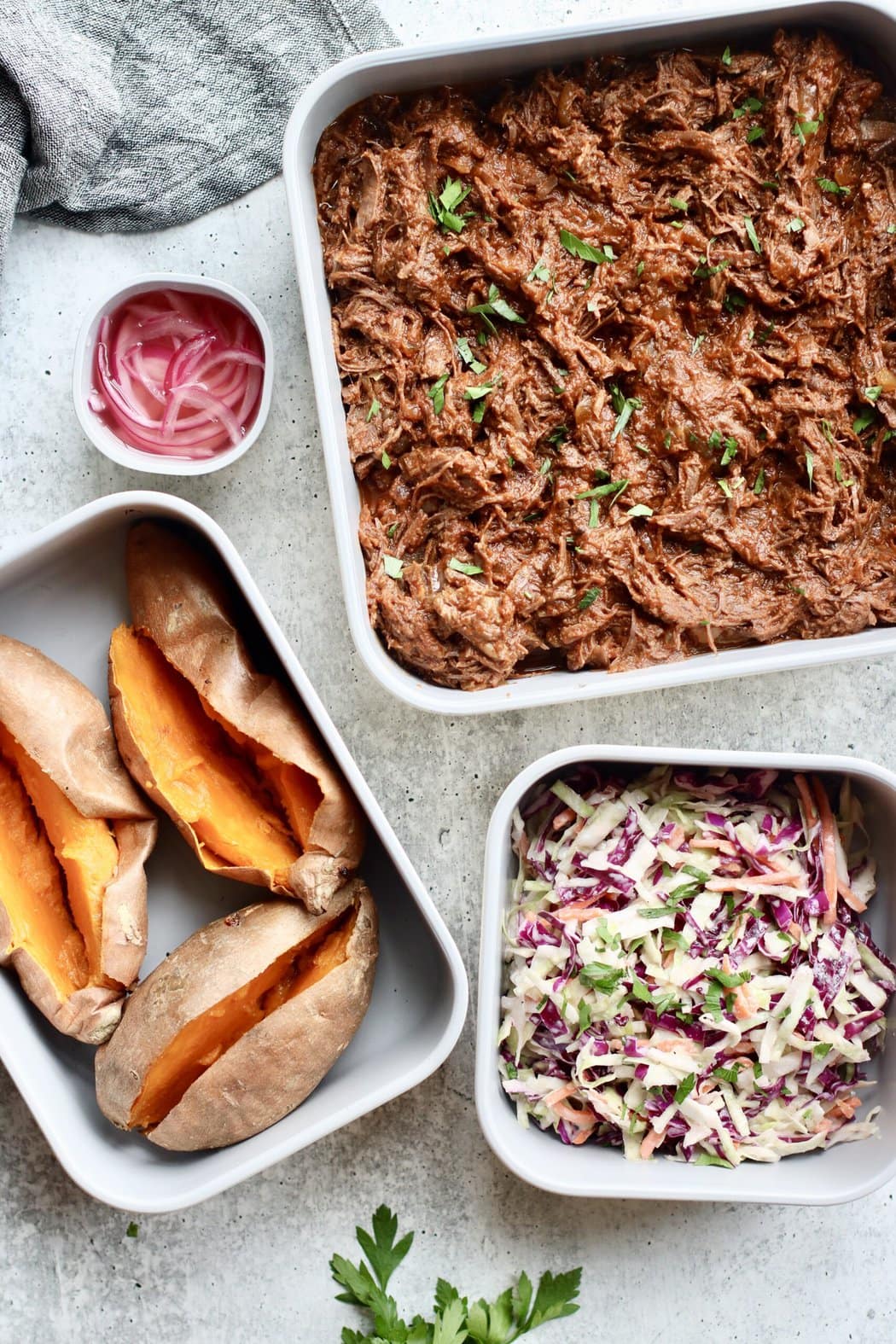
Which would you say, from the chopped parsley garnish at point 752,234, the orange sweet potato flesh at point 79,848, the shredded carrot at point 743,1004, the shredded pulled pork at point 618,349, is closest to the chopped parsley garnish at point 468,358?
the shredded pulled pork at point 618,349

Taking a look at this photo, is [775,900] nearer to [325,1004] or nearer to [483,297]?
[325,1004]

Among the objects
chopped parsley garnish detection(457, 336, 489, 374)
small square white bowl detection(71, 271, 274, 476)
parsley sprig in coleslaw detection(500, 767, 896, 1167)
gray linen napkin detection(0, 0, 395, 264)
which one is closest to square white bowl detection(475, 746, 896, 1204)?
parsley sprig in coleslaw detection(500, 767, 896, 1167)

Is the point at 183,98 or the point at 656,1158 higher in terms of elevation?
the point at 183,98

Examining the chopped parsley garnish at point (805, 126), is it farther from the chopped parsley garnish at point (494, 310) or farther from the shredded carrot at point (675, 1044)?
the shredded carrot at point (675, 1044)

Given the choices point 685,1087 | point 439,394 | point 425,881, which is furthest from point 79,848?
point 685,1087

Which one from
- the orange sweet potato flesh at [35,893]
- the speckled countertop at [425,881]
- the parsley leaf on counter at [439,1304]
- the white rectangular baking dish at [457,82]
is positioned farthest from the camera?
the speckled countertop at [425,881]

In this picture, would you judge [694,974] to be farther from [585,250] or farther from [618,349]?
[585,250]
